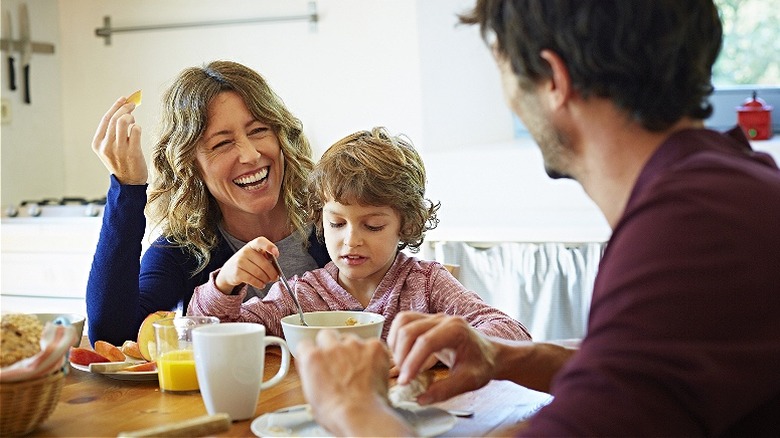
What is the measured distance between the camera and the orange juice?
1.36m

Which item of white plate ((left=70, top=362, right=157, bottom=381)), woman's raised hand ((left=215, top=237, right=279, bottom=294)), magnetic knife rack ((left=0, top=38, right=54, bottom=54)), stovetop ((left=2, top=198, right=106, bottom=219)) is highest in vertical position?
magnetic knife rack ((left=0, top=38, right=54, bottom=54))

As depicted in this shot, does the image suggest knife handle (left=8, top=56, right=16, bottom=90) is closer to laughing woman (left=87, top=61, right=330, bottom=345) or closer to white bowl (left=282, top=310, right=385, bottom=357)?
laughing woman (left=87, top=61, right=330, bottom=345)

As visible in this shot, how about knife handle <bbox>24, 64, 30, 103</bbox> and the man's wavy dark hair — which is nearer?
the man's wavy dark hair

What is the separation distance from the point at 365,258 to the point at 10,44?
270cm

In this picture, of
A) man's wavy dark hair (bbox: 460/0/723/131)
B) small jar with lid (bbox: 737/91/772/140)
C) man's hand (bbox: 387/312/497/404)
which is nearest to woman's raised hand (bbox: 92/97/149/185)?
man's hand (bbox: 387/312/497/404)

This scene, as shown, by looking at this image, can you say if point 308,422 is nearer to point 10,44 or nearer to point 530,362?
point 530,362

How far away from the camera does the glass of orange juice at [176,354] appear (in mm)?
1362

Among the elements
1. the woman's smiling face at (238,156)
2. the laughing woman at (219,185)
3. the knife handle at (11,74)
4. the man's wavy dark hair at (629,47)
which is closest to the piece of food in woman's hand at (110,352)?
the laughing woman at (219,185)

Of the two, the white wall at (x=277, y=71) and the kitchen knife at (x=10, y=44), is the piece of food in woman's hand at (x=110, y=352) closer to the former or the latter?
the white wall at (x=277, y=71)

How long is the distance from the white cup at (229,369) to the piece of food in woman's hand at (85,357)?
387mm

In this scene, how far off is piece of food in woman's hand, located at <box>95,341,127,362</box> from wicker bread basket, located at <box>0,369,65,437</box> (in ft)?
1.16

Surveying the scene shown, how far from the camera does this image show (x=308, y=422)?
1.18 meters

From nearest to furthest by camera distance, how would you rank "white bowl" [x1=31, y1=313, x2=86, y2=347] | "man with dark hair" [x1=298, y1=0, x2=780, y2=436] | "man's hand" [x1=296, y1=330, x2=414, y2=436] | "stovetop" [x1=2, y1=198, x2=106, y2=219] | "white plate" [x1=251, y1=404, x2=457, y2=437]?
"man with dark hair" [x1=298, y1=0, x2=780, y2=436]
"man's hand" [x1=296, y1=330, x2=414, y2=436]
"white plate" [x1=251, y1=404, x2=457, y2=437]
"white bowl" [x1=31, y1=313, x2=86, y2=347]
"stovetop" [x1=2, y1=198, x2=106, y2=219]

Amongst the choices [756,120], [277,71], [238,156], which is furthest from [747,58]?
[238,156]
